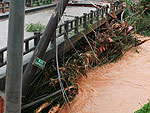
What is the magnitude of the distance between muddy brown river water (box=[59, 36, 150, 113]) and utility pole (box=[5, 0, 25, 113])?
376cm

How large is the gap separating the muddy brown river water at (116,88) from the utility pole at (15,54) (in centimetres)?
376

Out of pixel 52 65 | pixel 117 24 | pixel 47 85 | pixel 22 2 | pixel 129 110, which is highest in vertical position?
pixel 22 2

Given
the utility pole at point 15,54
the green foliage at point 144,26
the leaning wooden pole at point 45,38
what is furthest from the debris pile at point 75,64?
the green foliage at point 144,26

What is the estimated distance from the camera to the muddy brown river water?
21.9 ft

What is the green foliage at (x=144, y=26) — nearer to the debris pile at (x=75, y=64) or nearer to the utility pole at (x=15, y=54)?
the debris pile at (x=75, y=64)

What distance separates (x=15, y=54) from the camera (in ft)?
7.72

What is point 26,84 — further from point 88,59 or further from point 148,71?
point 148,71

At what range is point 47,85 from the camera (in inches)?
245

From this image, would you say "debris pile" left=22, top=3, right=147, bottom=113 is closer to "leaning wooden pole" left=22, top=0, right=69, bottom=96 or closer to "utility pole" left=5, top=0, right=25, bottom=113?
"leaning wooden pole" left=22, top=0, right=69, bottom=96

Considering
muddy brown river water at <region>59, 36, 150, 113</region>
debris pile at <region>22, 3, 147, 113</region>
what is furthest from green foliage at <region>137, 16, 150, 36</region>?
muddy brown river water at <region>59, 36, 150, 113</region>

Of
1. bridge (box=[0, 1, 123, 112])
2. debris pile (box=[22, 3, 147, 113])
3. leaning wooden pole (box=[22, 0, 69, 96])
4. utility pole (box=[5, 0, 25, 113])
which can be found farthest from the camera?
debris pile (box=[22, 3, 147, 113])

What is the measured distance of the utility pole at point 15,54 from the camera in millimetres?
2262

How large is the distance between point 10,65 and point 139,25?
1440cm

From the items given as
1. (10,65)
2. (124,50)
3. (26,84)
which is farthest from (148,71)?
(10,65)
